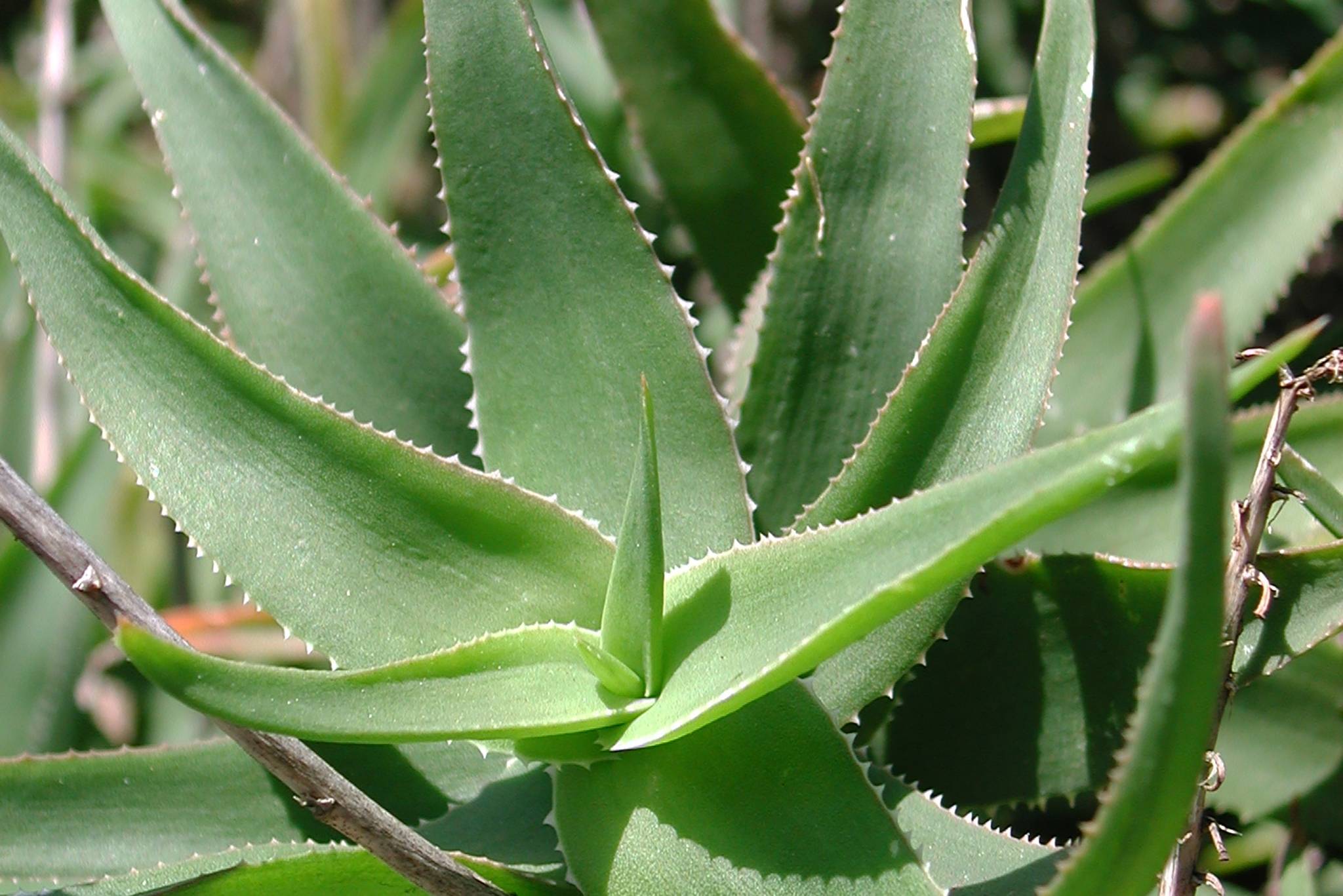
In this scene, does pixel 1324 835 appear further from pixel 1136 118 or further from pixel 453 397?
pixel 1136 118

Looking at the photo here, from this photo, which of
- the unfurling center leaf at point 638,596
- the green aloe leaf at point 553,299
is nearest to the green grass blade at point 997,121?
the green aloe leaf at point 553,299

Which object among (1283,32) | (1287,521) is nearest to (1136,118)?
(1283,32)

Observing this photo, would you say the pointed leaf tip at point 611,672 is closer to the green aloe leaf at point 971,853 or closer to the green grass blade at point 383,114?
the green aloe leaf at point 971,853

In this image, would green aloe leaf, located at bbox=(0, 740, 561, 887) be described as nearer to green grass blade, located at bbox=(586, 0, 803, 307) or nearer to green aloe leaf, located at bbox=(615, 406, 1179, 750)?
green aloe leaf, located at bbox=(615, 406, 1179, 750)

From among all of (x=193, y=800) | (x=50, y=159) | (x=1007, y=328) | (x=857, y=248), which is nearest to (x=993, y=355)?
(x=1007, y=328)

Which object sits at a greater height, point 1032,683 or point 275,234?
point 275,234

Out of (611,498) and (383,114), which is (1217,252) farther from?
(383,114)
